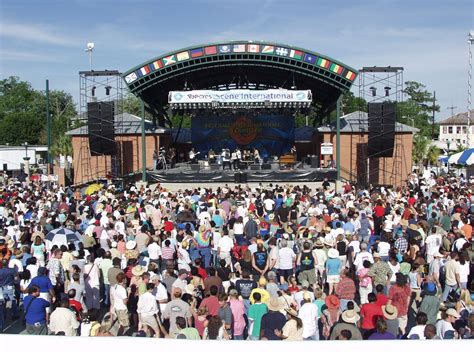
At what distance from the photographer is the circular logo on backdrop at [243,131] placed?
32.6 metres

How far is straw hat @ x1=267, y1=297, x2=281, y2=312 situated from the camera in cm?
696

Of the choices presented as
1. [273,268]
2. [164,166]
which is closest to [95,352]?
[273,268]

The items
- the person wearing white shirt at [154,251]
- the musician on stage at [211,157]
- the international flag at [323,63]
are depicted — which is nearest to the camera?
the person wearing white shirt at [154,251]

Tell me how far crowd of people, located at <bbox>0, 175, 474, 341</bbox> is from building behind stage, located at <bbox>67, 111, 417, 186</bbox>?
13.8 meters

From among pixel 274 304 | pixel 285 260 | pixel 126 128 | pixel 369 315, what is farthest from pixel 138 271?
pixel 126 128

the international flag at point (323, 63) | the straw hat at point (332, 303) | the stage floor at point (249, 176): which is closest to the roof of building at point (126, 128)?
the stage floor at point (249, 176)

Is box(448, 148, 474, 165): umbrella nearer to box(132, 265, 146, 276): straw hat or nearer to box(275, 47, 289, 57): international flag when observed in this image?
box(275, 47, 289, 57): international flag

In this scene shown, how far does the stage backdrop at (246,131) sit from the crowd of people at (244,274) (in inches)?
717

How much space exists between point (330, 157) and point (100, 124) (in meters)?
11.9

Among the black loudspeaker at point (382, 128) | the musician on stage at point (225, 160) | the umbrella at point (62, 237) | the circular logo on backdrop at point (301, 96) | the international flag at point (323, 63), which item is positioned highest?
the international flag at point (323, 63)

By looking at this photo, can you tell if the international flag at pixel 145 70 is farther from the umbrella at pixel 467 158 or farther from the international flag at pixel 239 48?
the umbrella at pixel 467 158

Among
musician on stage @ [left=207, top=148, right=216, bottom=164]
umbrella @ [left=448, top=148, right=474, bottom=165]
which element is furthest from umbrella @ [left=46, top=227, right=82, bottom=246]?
umbrella @ [left=448, top=148, right=474, bottom=165]

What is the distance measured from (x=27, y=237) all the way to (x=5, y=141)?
2258 inches

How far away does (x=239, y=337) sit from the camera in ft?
23.3
